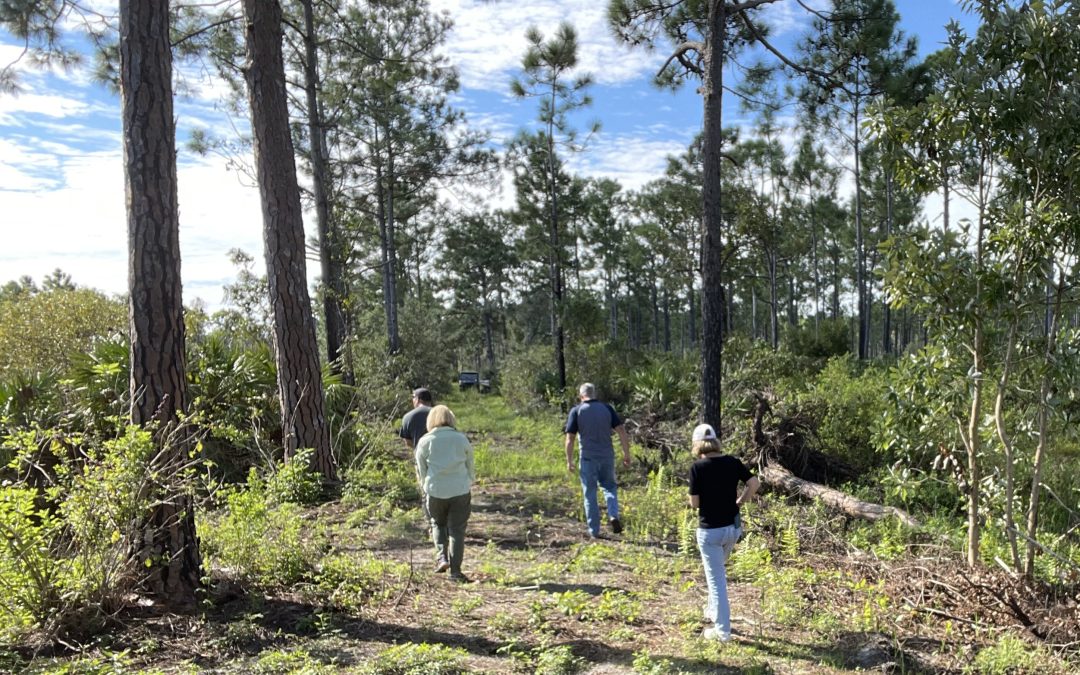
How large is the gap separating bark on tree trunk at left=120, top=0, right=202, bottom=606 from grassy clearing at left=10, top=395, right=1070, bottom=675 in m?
0.59

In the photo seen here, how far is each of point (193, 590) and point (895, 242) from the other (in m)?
5.78

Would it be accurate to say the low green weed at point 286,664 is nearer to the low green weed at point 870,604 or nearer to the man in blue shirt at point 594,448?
the low green weed at point 870,604

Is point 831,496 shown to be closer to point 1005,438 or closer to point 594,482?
point 594,482

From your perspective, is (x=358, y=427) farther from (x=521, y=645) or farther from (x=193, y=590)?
(x=521, y=645)

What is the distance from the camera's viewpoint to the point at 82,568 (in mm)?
4438

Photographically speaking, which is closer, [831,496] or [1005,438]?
[1005,438]

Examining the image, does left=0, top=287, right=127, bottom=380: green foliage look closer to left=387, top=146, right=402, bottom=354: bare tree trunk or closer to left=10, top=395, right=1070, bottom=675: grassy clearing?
left=387, top=146, right=402, bottom=354: bare tree trunk

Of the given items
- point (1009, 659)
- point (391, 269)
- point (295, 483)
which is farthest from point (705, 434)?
point (391, 269)

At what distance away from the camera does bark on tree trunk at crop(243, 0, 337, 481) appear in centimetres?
859

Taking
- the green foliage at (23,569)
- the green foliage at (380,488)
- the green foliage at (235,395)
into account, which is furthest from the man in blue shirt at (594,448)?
the green foliage at (23,569)

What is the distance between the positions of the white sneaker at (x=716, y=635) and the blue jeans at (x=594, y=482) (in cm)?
272

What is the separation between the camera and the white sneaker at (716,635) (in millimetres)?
4848

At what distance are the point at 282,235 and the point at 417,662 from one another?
20.0 ft

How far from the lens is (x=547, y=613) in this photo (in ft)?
17.5
